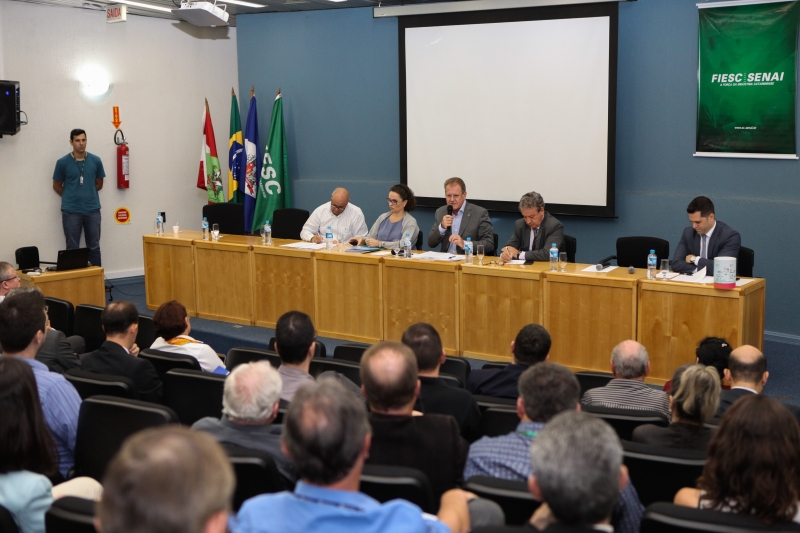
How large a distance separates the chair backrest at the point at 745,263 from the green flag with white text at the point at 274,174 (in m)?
5.54

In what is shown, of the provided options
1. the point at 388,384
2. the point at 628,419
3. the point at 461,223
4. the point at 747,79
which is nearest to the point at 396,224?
the point at 461,223

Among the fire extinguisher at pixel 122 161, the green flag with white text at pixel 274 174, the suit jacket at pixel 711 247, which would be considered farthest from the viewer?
the green flag with white text at pixel 274 174

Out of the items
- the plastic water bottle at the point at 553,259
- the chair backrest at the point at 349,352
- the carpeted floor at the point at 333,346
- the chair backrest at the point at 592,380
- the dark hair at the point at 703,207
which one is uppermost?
the dark hair at the point at 703,207

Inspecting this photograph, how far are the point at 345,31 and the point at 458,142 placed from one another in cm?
197

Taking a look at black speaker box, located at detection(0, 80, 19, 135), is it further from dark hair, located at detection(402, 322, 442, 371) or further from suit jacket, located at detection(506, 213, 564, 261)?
dark hair, located at detection(402, 322, 442, 371)

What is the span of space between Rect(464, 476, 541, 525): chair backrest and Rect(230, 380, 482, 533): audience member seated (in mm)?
325

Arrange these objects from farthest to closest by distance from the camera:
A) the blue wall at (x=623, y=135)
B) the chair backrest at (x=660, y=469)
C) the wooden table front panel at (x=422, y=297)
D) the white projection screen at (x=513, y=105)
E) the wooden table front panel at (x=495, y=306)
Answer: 1. the white projection screen at (x=513, y=105)
2. the blue wall at (x=623, y=135)
3. the wooden table front panel at (x=422, y=297)
4. the wooden table front panel at (x=495, y=306)
5. the chair backrest at (x=660, y=469)

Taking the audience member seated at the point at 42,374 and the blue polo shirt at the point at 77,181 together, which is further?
the blue polo shirt at the point at 77,181

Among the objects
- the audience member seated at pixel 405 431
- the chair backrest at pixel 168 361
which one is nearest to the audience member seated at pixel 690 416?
the audience member seated at pixel 405 431

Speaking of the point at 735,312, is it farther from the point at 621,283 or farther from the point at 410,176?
the point at 410,176

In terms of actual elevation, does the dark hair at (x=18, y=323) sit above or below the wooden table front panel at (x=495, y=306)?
above

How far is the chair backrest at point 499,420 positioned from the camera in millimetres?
2932

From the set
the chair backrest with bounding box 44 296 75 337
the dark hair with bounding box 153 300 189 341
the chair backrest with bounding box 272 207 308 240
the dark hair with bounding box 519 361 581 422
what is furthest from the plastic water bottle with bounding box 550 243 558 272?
the dark hair with bounding box 519 361 581 422

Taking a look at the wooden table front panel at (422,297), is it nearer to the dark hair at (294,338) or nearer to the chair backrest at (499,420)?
the dark hair at (294,338)
